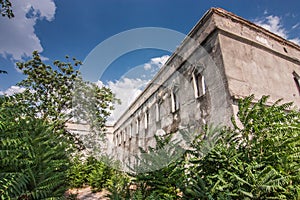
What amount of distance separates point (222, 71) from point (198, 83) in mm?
1328

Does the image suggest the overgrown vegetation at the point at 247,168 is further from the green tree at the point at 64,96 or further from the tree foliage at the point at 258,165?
the green tree at the point at 64,96

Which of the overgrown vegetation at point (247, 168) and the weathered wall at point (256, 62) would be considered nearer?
the overgrown vegetation at point (247, 168)

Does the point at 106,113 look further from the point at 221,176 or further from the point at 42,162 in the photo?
the point at 221,176

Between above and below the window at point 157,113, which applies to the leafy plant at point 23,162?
below

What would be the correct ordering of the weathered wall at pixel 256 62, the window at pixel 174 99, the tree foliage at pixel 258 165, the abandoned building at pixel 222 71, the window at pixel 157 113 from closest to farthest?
the tree foliage at pixel 258 165, the abandoned building at pixel 222 71, the weathered wall at pixel 256 62, the window at pixel 174 99, the window at pixel 157 113

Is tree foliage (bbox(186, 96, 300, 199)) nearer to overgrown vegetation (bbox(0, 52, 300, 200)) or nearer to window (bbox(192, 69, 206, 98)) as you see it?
overgrown vegetation (bbox(0, 52, 300, 200))

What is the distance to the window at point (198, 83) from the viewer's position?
228 inches

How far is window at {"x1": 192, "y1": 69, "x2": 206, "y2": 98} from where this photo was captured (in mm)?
5785

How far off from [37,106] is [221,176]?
27.2ft

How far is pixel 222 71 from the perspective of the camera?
482 cm

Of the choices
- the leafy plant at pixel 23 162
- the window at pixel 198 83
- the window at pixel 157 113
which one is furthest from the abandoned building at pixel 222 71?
the leafy plant at pixel 23 162

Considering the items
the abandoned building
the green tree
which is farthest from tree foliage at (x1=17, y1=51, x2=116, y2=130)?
the abandoned building

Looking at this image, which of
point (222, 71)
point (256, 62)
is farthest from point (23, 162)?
point (256, 62)

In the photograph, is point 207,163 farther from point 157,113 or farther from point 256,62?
point 157,113
